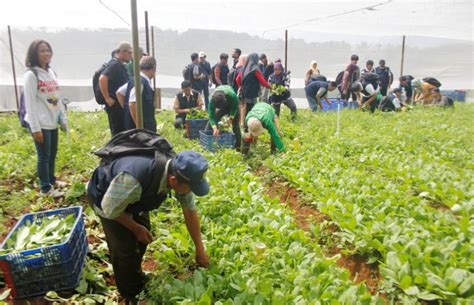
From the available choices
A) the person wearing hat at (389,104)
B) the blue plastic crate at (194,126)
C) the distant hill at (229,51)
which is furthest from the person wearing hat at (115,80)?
the distant hill at (229,51)

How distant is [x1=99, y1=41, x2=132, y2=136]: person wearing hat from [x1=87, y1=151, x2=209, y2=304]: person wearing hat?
7.90 ft

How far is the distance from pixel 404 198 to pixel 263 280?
1909 mm

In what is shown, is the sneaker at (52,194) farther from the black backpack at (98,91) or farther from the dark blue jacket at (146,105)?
the black backpack at (98,91)

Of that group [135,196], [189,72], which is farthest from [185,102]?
[135,196]

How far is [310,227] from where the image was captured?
136 inches

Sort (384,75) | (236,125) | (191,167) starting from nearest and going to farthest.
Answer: (191,167) → (236,125) → (384,75)

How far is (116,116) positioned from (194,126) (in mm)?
2363

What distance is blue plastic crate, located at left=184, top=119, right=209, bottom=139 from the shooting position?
7000 mm

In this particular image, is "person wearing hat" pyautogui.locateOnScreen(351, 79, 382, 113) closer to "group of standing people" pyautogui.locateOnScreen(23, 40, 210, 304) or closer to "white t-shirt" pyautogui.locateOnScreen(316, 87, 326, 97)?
"white t-shirt" pyautogui.locateOnScreen(316, 87, 326, 97)

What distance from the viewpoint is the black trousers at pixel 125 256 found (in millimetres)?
2443

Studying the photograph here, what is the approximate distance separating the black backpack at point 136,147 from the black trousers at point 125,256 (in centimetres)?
44

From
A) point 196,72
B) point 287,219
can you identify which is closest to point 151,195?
point 287,219

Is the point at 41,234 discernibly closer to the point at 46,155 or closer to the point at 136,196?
the point at 136,196

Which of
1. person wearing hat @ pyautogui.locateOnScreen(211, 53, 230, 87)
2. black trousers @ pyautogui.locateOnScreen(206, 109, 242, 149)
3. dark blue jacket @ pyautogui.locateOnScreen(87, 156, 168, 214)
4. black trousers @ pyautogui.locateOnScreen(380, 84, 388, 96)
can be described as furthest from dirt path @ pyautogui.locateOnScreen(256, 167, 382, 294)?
black trousers @ pyautogui.locateOnScreen(380, 84, 388, 96)
